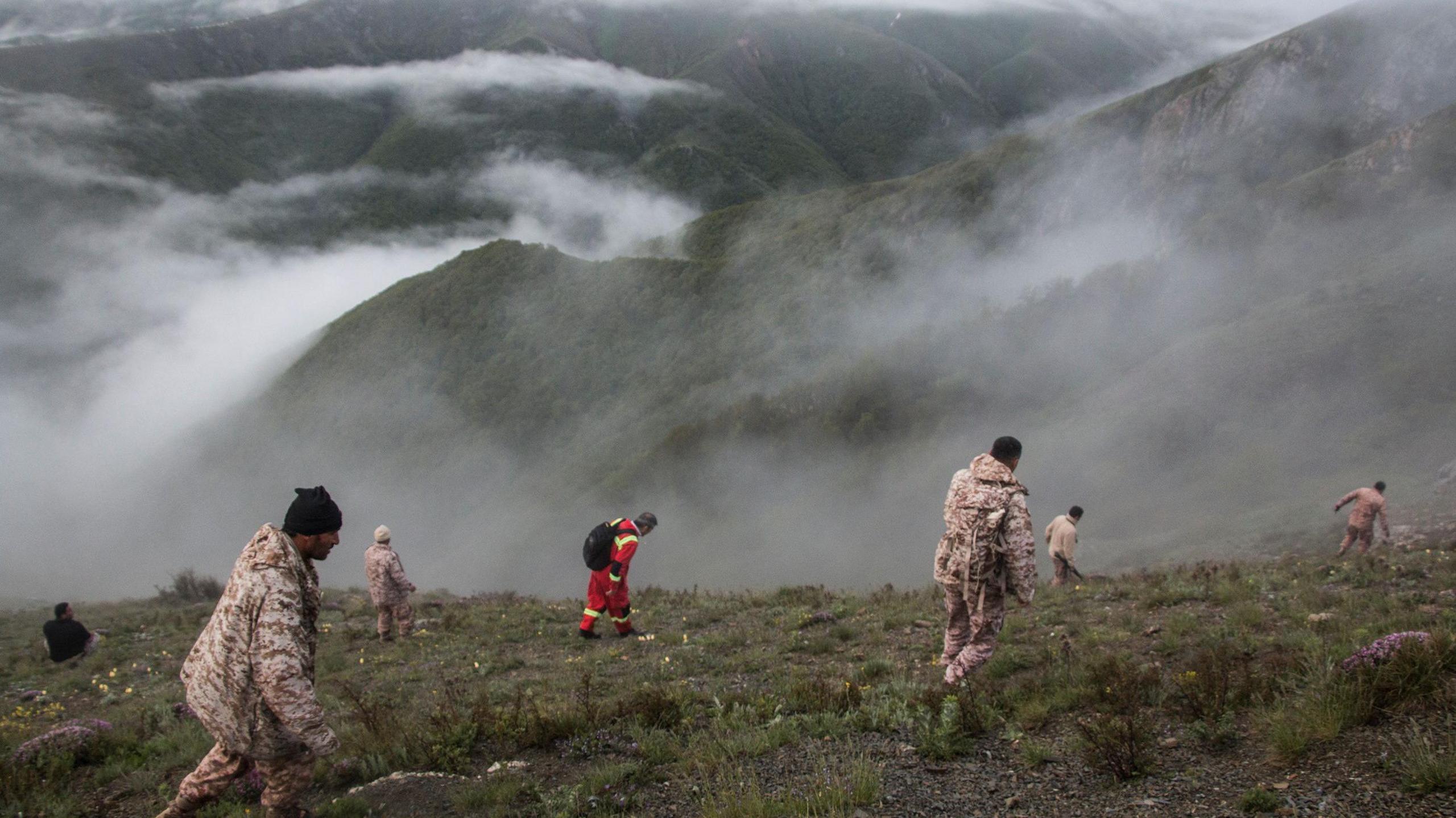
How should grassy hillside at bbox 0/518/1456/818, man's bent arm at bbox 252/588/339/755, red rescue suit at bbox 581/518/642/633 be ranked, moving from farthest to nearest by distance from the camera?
1. red rescue suit at bbox 581/518/642/633
2. grassy hillside at bbox 0/518/1456/818
3. man's bent arm at bbox 252/588/339/755

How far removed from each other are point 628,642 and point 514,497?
58.5 metres

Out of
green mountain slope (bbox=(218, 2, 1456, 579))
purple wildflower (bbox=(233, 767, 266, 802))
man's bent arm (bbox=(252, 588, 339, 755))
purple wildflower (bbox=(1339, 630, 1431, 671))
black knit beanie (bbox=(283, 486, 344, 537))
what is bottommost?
purple wildflower (bbox=(233, 767, 266, 802))

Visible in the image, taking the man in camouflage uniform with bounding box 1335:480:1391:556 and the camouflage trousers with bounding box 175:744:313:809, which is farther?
the man in camouflage uniform with bounding box 1335:480:1391:556

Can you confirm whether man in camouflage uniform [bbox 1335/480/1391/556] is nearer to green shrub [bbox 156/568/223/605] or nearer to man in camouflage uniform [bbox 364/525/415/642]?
man in camouflage uniform [bbox 364/525/415/642]

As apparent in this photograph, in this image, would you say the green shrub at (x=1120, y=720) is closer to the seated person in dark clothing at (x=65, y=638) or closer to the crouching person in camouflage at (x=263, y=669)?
the crouching person in camouflage at (x=263, y=669)

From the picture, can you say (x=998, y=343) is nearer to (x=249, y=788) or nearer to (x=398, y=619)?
(x=398, y=619)

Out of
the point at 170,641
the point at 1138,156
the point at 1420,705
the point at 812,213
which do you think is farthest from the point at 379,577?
the point at 812,213

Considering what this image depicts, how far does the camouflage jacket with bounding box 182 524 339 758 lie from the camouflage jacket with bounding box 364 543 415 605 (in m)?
8.20

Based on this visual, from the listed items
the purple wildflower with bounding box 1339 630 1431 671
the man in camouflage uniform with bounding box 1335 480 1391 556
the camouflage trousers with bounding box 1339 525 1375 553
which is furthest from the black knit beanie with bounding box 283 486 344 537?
the camouflage trousers with bounding box 1339 525 1375 553

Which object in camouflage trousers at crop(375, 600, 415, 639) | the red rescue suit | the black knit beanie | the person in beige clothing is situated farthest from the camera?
A: the person in beige clothing

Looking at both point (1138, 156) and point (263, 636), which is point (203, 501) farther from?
point (263, 636)

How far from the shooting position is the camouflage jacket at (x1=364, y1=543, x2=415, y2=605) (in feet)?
39.7

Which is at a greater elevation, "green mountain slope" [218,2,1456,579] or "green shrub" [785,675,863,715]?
"green mountain slope" [218,2,1456,579]

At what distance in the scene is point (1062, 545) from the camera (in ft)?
44.5
